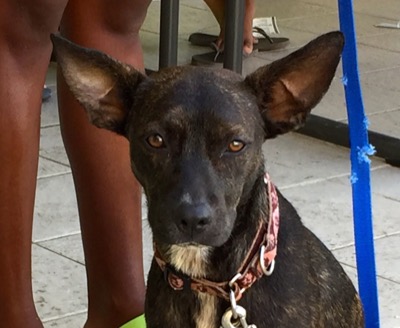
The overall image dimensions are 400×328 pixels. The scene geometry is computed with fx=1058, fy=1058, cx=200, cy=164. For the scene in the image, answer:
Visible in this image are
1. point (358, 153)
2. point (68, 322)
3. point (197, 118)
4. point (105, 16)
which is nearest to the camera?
point (197, 118)

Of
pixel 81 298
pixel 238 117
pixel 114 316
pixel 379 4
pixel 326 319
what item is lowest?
pixel 379 4

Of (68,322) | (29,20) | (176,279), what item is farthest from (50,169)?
(176,279)

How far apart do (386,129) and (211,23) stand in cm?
233

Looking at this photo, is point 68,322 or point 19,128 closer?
point 19,128

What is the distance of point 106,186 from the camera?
8.61ft

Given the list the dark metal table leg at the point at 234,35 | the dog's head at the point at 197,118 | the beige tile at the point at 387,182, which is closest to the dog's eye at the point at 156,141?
the dog's head at the point at 197,118

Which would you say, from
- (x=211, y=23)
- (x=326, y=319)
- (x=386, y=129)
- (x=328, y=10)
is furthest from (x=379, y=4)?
(x=326, y=319)

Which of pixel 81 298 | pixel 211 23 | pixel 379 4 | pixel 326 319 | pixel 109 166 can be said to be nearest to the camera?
pixel 326 319

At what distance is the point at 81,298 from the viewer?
10.3 feet

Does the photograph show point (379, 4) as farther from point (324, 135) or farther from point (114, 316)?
point (114, 316)

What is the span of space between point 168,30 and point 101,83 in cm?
191

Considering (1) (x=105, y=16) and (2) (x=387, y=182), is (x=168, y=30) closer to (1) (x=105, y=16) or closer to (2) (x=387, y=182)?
(2) (x=387, y=182)

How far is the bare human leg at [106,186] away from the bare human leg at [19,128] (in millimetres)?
204

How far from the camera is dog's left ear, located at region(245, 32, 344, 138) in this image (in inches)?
83.9
